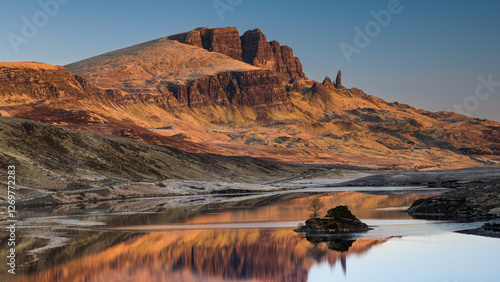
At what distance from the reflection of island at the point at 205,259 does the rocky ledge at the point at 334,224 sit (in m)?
2.82

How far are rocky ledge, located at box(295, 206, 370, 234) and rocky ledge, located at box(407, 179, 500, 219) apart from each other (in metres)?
12.3

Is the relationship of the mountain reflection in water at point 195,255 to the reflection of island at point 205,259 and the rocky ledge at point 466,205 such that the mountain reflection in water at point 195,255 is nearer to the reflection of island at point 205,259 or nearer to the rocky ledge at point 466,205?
the reflection of island at point 205,259

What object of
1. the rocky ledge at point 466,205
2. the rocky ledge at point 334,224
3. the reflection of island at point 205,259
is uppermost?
the rocky ledge at point 466,205

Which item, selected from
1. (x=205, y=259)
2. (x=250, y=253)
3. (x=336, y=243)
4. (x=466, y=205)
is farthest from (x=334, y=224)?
(x=466, y=205)

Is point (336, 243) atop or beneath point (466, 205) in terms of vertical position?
beneath

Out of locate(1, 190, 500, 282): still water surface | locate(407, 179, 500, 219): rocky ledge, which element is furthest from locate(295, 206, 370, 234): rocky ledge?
locate(407, 179, 500, 219): rocky ledge

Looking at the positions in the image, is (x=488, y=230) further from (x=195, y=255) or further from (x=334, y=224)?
(x=195, y=255)

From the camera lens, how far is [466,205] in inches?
2270

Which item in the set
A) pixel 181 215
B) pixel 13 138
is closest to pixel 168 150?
pixel 13 138

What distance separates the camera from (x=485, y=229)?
4369cm

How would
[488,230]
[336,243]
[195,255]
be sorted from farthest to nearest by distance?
[488,230]
[336,243]
[195,255]

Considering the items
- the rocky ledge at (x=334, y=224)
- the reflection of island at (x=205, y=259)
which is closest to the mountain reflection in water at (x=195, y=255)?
the reflection of island at (x=205, y=259)

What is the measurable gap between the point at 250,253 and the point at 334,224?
13.3 m

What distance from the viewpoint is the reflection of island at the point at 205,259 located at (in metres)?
29.1
